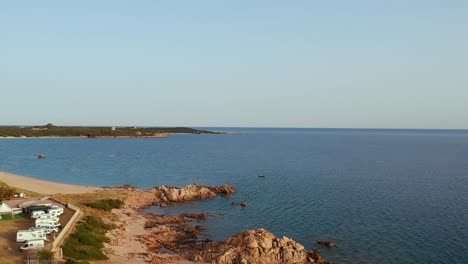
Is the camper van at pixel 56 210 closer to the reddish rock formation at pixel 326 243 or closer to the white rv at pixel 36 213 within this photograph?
the white rv at pixel 36 213

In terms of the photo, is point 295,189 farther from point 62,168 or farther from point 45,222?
point 62,168

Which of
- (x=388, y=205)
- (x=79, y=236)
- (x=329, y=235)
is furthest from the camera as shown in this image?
(x=388, y=205)

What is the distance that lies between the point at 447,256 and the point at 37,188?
73310 mm

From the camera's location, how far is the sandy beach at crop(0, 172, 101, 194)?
7650 cm

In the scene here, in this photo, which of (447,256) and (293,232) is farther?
(293,232)

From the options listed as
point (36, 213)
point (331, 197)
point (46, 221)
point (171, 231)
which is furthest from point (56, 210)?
point (331, 197)

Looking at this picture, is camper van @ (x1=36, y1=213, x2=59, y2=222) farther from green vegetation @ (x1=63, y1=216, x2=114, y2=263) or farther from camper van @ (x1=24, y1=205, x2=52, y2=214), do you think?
camper van @ (x1=24, y1=205, x2=52, y2=214)

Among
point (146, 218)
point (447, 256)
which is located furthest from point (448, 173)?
point (146, 218)

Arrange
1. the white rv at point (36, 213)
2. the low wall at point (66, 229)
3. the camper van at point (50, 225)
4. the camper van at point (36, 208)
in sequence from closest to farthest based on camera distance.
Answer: the low wall at point (66, 229), the camper van at point (50, 225), the white rv at point (36, 213), the camper van at point (36, 208)

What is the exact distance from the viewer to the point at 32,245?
123ft

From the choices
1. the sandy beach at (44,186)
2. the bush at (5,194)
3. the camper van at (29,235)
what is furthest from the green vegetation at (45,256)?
the sandy beach at (44,186)

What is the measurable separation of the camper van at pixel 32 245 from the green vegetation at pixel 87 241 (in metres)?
2.39

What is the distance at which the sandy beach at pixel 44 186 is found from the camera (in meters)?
76.5

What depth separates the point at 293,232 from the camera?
51.7 m
